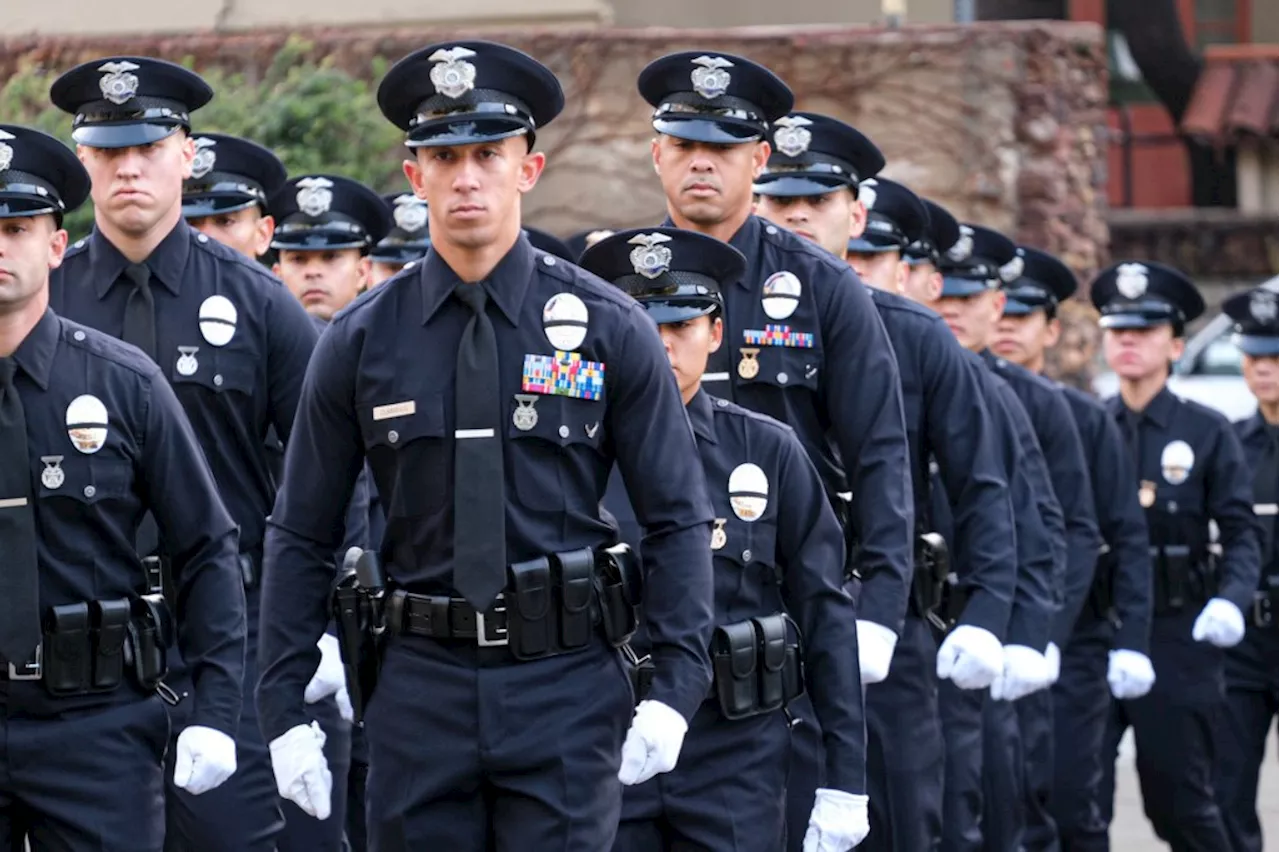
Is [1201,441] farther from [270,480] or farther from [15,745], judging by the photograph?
[15,745]

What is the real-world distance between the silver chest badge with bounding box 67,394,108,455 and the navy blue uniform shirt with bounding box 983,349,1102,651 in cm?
524

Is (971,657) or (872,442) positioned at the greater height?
(872,442)

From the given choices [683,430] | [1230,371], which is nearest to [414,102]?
[683,430]

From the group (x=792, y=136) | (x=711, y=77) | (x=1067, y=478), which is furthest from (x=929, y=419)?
(x=1067, y=478)

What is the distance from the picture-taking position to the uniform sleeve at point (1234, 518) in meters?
11.4

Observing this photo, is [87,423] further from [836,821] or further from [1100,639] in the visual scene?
[1100,639]

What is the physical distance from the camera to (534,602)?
5.60 meters

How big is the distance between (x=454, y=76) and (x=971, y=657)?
3084 millimetres

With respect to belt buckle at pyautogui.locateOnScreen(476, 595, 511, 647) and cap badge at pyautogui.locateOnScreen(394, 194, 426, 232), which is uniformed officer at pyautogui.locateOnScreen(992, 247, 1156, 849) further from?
belt buckle at pyautogui.locateOnScreen(476, 595, 511, 647)

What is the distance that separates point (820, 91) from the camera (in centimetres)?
1644

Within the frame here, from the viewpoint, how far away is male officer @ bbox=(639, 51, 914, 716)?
7.32 metres

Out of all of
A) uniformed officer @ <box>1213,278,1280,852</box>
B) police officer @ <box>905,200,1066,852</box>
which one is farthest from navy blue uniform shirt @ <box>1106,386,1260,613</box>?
police officer @ <box>905,200,1066,852</box>

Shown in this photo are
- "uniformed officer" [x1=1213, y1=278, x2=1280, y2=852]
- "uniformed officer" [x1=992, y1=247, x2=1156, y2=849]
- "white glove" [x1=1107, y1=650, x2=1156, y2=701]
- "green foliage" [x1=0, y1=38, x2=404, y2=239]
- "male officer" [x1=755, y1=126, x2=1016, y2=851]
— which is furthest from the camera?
"green foliage" [x1=0, y1=38, x2=404, y2=239]

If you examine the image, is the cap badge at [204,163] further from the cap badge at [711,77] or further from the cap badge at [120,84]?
the cap badge at [711,77]
